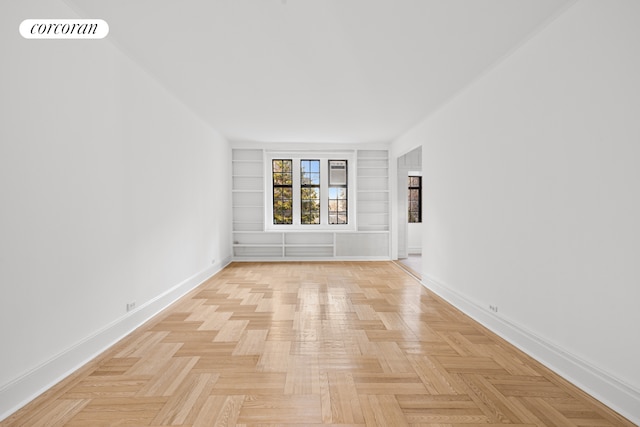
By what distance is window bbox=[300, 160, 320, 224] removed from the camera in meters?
8.04

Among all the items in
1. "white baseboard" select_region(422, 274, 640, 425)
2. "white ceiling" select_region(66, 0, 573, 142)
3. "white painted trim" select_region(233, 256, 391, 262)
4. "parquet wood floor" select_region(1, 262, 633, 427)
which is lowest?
"white painted trim" select_region(233, 256, 391, 262)

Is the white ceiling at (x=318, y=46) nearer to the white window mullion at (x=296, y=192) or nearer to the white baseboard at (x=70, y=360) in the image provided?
the white baseboard at (x=70, y=360)

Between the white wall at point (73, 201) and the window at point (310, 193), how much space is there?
3857 mm

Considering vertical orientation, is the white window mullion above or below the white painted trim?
above

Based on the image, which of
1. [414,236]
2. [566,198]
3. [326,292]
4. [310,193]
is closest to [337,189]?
[310,193]

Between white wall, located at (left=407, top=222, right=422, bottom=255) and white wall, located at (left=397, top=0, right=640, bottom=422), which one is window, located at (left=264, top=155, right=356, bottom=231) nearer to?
white wall, located at (left=407, top=222, right=422, bottom=255)

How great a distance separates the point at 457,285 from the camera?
4.14m

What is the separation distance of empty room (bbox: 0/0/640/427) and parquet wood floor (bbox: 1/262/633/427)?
0.06 feet

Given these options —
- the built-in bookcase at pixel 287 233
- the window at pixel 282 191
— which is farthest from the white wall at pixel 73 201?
the window at pixel 282 191

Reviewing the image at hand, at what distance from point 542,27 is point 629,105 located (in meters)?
1.08

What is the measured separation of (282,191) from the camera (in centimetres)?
802

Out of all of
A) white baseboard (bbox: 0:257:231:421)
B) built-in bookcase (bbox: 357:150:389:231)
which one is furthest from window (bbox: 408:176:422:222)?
white baseboard (bbox: 0:257:231:421)

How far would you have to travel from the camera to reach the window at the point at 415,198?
31.2 ft

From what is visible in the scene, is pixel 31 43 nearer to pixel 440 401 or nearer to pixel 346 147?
pixel 440 401
